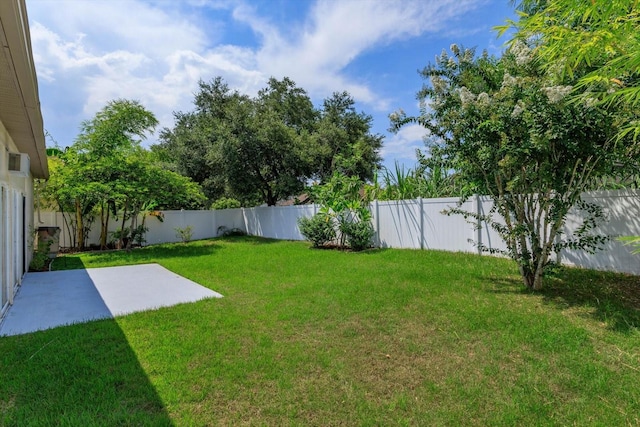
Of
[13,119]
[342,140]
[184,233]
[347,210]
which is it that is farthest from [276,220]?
[13,119]

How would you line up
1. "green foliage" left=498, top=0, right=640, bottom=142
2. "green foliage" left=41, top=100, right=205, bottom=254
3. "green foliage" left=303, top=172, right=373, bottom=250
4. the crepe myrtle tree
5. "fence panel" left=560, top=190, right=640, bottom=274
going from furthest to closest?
"green foliage" left=41, top=100, right=205, bottom=254 < "green foliage" left=303, top=172, right=373, bottom=250 < "fence panel" left=560, top=190, right=640, bottom=274 < the crepe myrtle tree < "green foliage" left=498, top=0, right=640, bottom=142

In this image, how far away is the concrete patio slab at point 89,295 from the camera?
4852mm

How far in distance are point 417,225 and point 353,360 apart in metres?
6.92

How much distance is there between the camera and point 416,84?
1198cm

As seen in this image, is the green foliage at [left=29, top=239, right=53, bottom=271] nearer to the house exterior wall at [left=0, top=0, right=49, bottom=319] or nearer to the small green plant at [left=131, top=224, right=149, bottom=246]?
the house exterior wall at [left=0, top=0, right=49, bottom=319]

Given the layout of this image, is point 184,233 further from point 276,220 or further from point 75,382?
point 75,382

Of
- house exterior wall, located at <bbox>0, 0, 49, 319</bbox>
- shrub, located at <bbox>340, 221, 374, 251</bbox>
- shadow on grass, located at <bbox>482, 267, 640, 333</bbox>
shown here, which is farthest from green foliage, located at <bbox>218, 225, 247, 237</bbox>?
shadow on grass, located at <bbox>482, 267, 640, 333</bbox>

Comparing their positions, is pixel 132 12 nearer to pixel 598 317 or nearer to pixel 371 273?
pixel 371 273

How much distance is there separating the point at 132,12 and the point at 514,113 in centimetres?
607

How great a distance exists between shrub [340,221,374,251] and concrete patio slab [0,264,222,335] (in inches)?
207

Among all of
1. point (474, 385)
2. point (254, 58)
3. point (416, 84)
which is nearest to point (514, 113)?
point (474, 385)

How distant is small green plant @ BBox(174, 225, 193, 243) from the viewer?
53.4 ft

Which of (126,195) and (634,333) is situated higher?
(126,195)

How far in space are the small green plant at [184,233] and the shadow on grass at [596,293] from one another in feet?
A: 45.3
